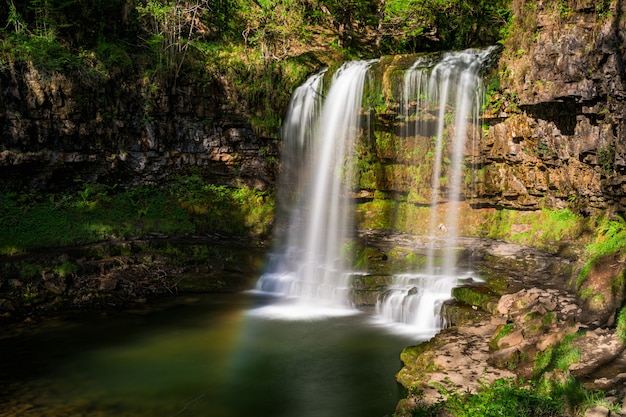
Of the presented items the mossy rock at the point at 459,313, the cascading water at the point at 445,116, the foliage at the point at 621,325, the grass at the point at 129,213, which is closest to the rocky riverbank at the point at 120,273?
the grass at the point at 129,213

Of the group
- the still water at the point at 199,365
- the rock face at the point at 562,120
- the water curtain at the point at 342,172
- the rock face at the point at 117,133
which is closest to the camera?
the still water at the point at 199,365

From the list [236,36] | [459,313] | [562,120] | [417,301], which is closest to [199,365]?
[417,301]

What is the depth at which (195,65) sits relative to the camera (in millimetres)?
17453

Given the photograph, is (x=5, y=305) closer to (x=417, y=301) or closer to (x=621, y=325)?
(x=417, y=301)

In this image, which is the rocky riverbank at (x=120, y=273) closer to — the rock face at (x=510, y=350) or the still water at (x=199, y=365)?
the still water at (x=199, y=365)

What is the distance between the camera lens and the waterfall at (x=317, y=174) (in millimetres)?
15555

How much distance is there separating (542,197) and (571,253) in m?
2.12

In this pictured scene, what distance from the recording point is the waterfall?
51.0 ft

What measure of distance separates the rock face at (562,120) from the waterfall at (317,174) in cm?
419

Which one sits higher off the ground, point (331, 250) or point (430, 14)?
point (430, 14)

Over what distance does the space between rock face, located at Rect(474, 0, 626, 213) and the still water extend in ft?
19.9

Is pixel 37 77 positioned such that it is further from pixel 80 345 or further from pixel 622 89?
pixel 622 89

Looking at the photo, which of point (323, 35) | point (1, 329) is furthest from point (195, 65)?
point (1, 329)

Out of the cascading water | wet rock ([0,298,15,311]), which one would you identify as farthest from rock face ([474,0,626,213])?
wet rock ([0,298,15,311])
